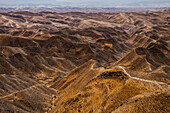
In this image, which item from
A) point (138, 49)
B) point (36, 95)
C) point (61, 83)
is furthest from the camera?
point (138, 49)

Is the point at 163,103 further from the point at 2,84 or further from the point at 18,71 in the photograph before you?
the point at 18,71

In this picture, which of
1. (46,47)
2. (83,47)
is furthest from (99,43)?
(46,47)

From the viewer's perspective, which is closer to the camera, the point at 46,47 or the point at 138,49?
the point at 138,49

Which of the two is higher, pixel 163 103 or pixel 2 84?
pixel 163 103

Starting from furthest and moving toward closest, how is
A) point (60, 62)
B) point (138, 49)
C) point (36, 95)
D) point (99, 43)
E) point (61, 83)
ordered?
point (99, 43) < point (60, 62) < point (138, 49) < point (61, 83) < point (36, 95)

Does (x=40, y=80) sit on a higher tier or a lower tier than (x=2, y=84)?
lower

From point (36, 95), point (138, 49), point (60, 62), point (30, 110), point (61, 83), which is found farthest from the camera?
point (60, 62)

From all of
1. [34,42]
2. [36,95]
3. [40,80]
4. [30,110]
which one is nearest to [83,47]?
[34,42]

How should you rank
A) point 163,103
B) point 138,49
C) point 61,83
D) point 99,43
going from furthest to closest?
point 99,43, point 138,49, point 61,83, point 163,103

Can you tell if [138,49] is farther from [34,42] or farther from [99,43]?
[34,42]
